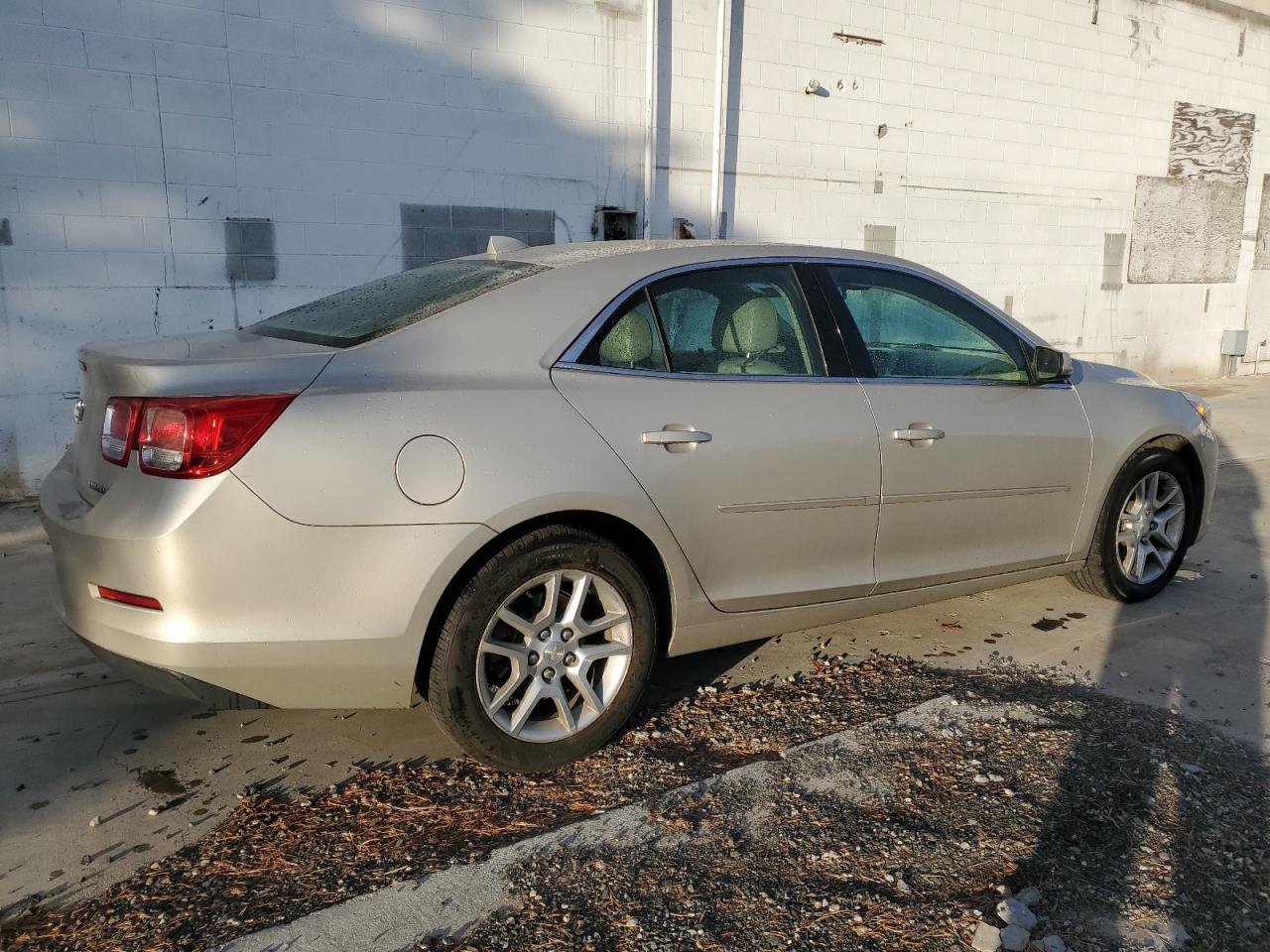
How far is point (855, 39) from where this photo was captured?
9969 millimetres

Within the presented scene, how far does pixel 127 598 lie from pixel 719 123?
7589 mm

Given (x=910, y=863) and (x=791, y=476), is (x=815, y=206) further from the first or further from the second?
(x=910, y=863)

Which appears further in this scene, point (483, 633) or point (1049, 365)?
point (1049, 365)

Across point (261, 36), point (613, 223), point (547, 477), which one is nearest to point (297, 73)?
point (261, 36)

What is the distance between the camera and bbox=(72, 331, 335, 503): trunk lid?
266 cm

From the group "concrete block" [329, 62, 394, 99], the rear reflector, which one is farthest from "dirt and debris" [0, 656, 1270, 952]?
"concrete block" [329, 62, 394, 99]

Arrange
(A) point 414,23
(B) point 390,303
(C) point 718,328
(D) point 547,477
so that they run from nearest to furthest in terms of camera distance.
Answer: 1. (D) point 547,477
2. (B) point 390,303
3. (C) point 718,328
4. (A) point 414,23

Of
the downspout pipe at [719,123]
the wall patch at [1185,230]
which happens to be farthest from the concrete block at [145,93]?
the wall patch at [1185,230]

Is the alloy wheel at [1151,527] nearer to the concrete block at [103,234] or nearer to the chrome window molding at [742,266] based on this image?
the chrome window molding at [742,266]

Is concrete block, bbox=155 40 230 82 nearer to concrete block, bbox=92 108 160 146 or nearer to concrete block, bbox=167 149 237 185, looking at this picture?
concrete block, bbox=92 108 160 146

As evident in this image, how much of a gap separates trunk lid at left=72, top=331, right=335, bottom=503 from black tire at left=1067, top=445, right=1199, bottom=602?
11.0ft

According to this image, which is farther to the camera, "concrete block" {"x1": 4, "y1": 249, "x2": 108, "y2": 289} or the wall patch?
the wall patch

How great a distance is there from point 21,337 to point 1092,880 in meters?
6.61

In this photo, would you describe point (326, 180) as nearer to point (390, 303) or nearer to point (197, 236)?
point (197, 236)
